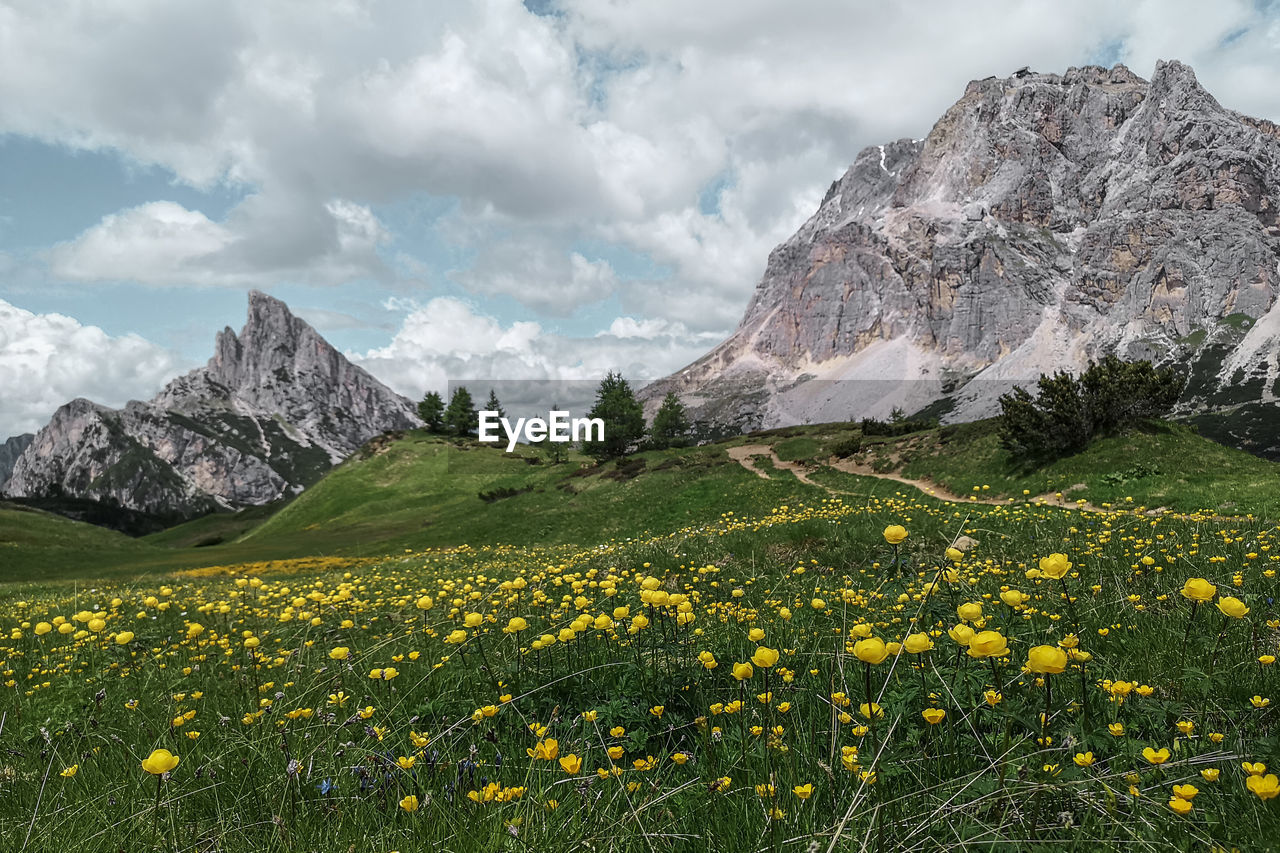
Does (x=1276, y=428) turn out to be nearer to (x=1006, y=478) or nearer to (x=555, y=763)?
(x=1006, y=478)

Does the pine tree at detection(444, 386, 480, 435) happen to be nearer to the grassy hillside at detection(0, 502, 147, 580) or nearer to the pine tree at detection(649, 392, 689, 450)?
the pine tree at detection(649, 392, 689, 450)

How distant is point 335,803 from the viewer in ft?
9.41

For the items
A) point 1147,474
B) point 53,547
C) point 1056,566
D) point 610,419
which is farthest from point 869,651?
point 610,419

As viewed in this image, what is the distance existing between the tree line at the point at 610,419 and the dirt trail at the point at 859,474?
19.7 m

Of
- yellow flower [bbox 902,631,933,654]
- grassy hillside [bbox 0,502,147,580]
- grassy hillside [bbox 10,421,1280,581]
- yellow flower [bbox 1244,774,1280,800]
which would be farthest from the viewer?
grassy hillside [bbox 0,502,147,580]

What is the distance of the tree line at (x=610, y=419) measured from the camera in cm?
7381

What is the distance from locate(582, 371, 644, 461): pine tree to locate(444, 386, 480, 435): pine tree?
22.9 meters

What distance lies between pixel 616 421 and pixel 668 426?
17.8 meters

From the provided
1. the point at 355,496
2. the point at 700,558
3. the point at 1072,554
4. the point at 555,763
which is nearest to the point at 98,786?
the point at 555,763

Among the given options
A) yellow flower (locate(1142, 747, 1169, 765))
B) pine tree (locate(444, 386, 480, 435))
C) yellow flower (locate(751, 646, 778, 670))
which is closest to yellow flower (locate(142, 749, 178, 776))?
yellow flower (locate(751, 646, 778, 670))

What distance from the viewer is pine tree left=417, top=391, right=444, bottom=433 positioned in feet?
316

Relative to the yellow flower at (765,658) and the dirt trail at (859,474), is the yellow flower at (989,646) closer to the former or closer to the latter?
the yellow flower at (765,658)

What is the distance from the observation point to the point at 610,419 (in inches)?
3027

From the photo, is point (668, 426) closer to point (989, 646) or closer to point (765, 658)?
point (765, 658)
